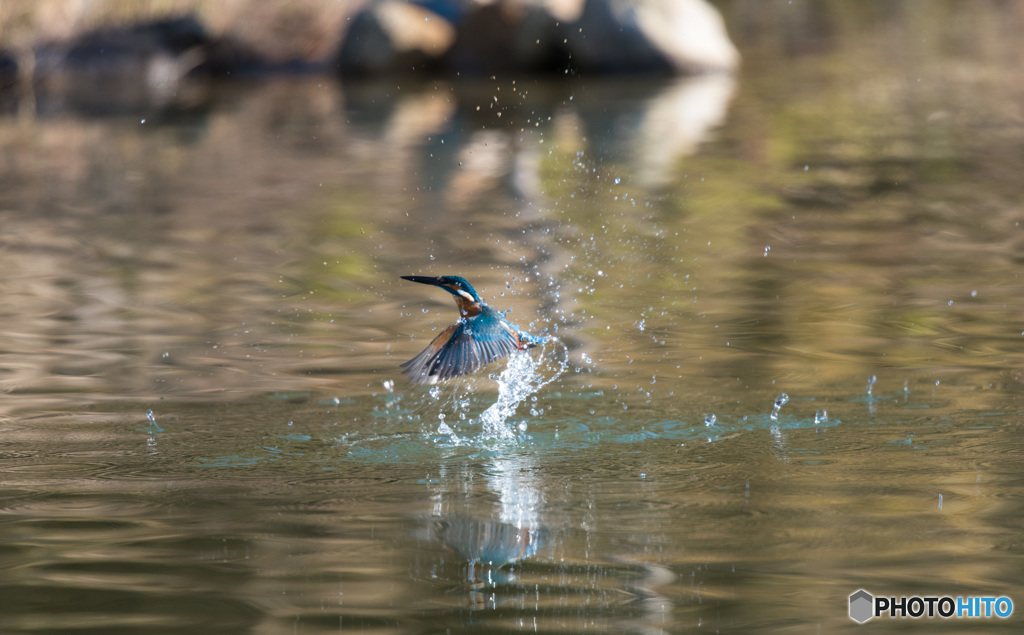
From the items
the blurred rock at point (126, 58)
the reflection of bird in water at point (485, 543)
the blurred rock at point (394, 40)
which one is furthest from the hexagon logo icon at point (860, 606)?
the blurred rock at point (126, 58)

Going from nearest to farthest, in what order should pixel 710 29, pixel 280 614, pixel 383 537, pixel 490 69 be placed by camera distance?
pixel 280 614, pixel 383 537, pixel 710 29, pixel 490 69

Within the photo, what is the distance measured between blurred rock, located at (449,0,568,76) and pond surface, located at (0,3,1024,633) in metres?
5.11

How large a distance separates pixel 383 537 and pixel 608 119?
952cm

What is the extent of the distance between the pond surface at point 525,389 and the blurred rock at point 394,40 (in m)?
5.79

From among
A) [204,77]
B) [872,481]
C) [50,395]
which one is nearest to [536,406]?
[872,481]

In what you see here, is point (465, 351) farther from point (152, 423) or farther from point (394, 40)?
point (394, 40)

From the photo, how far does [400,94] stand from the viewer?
15.7 meters

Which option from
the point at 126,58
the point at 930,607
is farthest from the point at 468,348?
the point at 126,58

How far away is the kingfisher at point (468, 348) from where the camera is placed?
4270 mm

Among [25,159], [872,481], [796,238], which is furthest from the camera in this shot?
[25,159]

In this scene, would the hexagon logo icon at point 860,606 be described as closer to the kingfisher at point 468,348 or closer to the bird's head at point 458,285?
the kingfisher at point 468,348

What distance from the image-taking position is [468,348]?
431 cm

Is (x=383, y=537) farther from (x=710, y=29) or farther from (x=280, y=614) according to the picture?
(x=710, y=29)

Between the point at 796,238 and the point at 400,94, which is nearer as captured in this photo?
the point at 796,238
